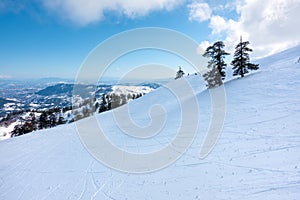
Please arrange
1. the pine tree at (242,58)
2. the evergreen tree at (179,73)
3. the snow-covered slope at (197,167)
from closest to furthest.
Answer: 1. the snow-covered slope at (197,167)
2. the pine tree at (242,58)
3. the evergreen tree at (179,73)

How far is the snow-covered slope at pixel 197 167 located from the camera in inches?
320

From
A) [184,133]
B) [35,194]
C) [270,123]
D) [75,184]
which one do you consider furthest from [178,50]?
[35,194]

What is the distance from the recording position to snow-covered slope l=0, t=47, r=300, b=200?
8141 mm

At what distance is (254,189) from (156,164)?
5.78m

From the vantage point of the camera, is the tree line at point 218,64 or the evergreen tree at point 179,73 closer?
the tree line at point 218,64

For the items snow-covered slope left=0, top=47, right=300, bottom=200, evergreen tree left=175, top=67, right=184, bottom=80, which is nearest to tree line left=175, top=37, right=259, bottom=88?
snow-covered slope left=0, top=47, right=300, bottom=200

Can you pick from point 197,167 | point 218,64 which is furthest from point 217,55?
point 197,167

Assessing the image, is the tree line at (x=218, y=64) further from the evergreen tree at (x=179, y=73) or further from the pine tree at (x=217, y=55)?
the evergreen tree at (x=179, y=73)

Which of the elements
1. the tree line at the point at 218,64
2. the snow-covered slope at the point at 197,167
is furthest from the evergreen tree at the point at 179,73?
the snow-covered slope at the point at 197,167

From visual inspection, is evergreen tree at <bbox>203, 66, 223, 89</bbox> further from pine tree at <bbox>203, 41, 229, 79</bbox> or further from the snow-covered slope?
the snow-covered slope

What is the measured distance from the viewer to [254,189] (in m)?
7.53

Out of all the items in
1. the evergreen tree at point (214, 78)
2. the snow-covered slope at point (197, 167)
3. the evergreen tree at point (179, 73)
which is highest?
the evergreen tree at point (179, 73)

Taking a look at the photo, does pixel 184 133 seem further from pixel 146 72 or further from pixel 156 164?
pixel 146 72

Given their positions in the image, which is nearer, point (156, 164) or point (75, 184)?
point (75, 184)
